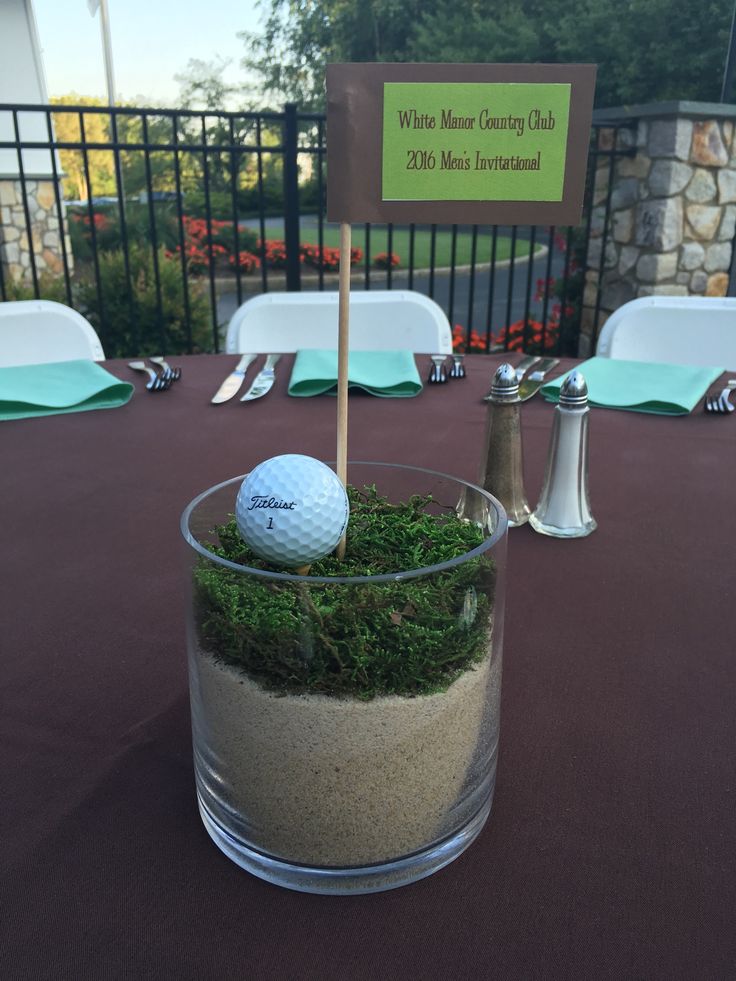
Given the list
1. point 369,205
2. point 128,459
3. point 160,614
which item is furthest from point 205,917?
point 128,459

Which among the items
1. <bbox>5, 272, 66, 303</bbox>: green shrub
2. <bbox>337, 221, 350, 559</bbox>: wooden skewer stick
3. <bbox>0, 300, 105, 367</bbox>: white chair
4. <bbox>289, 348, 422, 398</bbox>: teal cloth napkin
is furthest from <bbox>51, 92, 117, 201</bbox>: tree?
<bbox>337, 221, 350, 559</bbox>: wooden skewer stick

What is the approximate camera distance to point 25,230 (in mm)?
8281

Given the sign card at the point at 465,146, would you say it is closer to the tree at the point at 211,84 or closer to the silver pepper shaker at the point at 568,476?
the silver pepper shaker at the point at 568,476

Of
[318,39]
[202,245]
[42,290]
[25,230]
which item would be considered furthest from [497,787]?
[318,39]

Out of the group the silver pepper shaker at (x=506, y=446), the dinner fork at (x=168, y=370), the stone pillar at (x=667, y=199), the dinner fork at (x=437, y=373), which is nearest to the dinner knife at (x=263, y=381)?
the dinner fork at (x=168, y=370)

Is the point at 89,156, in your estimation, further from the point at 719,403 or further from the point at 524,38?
the point at 719,403

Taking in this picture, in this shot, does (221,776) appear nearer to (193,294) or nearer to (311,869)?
(311,869)

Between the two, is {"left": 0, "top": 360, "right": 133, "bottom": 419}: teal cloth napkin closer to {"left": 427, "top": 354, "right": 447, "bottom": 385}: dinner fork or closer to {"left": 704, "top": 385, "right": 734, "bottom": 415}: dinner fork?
{"left": 427, "top": 354, "right": 447, "bottom": 385}: dinner fork

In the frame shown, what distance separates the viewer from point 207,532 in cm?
55

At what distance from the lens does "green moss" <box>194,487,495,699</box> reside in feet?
1.49

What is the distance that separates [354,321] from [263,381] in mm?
693

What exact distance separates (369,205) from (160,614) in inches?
16.7

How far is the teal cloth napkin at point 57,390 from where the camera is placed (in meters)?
Answer: 1.42

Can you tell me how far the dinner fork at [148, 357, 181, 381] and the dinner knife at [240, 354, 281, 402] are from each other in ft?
0.51
